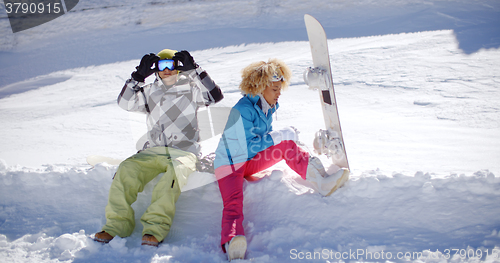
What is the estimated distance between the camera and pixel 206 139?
4047mm

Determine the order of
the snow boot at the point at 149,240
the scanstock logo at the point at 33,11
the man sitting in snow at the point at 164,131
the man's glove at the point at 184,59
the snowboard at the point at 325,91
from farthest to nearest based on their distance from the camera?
→ the scanstock logo at the point at 33,11 → the man's glove at the point at 184,59 → the snowboard at the point at 325,91 → the man sitting in snow at the point at 164,131 → the snow boot at the point at 149,240

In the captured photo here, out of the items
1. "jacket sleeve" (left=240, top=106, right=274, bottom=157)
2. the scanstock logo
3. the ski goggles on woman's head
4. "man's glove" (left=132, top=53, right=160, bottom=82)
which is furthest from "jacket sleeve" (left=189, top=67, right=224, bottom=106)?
the scanstock logo

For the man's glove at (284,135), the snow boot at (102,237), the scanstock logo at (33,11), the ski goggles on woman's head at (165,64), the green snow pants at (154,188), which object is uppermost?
the scanstock logo at (33,11)

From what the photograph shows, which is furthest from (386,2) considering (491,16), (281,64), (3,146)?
(3,146)

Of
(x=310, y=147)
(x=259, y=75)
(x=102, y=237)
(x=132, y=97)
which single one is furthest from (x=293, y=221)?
(x=132, y=97)

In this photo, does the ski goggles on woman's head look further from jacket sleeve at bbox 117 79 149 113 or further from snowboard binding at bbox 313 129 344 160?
snowboard binding at bbox 313 129 344 160

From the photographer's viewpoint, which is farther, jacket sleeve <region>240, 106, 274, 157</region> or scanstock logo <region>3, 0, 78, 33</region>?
scanstock logo <region>3, 0, 78, 33</region>

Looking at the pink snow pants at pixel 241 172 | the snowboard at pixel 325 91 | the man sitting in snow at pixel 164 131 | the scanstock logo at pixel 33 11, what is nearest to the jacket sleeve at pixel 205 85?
the man sitting in snow at pixel 164 131

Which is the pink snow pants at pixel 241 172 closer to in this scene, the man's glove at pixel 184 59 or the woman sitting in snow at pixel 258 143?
the woman sitting in snow at pixel 258 143

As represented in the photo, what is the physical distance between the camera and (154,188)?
7.48 ft

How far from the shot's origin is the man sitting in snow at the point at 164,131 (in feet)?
7.27

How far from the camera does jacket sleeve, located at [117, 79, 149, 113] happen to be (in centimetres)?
269

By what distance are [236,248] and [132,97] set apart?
4.96 ft

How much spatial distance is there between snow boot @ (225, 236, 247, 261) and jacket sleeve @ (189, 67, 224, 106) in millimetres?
1223
